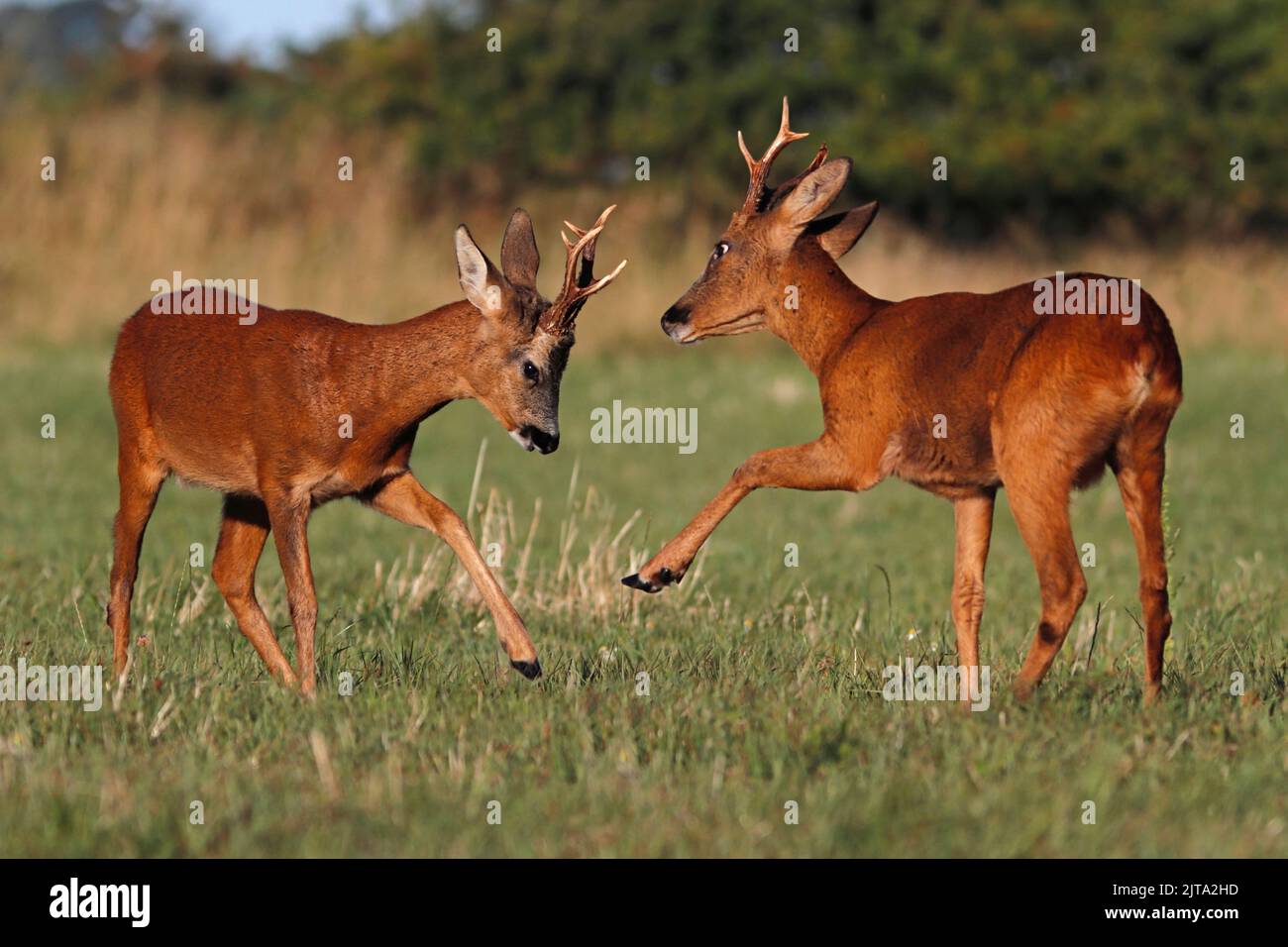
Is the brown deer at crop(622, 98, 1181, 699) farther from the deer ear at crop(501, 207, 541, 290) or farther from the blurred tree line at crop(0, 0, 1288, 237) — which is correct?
the blurred tree line at crop(0, 0, 1288, 237)

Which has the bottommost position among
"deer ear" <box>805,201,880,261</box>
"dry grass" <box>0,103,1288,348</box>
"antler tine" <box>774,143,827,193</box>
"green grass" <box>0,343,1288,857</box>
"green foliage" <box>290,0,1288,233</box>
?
"green grass" <box>0,343,1288,857</box>

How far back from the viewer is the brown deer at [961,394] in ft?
19.6

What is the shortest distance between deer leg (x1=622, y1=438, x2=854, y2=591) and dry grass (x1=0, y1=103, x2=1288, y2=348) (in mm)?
15071

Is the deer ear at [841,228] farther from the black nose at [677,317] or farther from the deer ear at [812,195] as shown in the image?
the black nose at [677,317]

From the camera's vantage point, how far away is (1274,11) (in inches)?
1196

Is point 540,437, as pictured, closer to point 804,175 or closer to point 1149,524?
point 804,175

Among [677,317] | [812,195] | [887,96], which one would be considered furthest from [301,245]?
[812,195]

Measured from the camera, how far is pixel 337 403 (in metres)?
6.79

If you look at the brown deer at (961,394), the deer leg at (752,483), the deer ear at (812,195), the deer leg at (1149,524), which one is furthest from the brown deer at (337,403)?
the deer leg at (1149,524)

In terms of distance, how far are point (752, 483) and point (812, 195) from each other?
46.4 inches

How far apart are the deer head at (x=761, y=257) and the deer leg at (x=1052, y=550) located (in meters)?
1.47

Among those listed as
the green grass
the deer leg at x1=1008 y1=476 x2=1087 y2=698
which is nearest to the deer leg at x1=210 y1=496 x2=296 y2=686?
the green grass

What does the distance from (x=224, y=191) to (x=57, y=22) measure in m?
14.0

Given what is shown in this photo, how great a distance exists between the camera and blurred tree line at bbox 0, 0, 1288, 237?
1172 inches
